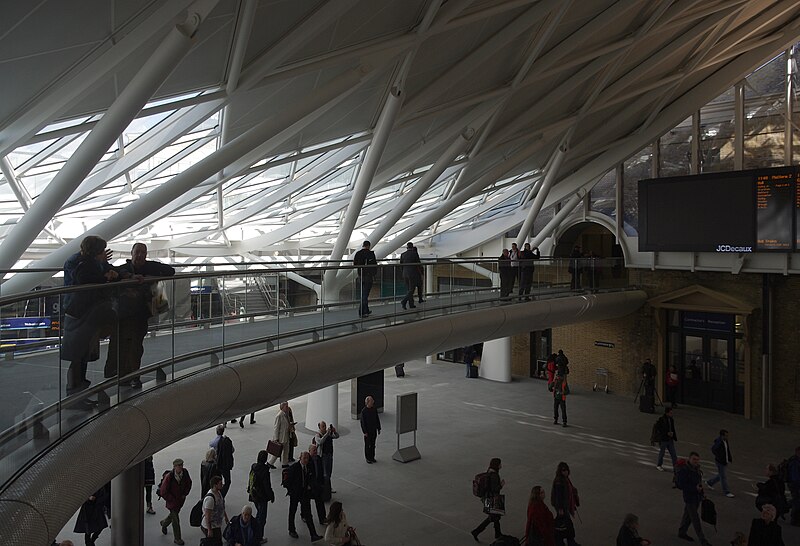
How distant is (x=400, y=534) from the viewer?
11.5 metres

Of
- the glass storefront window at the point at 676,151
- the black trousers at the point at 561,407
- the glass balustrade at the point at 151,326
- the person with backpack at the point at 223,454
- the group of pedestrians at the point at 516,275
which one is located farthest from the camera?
the glass storefront window at the point at 676,151

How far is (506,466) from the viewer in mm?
15375

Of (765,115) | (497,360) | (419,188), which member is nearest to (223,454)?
(419,188)

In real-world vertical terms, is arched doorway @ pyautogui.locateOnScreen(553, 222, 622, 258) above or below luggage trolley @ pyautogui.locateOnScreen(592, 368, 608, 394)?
above

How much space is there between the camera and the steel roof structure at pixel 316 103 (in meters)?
7.78

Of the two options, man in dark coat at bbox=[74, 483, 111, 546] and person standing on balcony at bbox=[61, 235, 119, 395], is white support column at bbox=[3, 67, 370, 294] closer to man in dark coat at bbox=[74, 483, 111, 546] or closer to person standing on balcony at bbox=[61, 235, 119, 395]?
person standing on balcony at bbox=[61, 235, 119, 395]

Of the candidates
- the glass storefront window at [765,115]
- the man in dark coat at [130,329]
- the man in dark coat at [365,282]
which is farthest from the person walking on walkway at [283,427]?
the glass storefront window at [765,115]

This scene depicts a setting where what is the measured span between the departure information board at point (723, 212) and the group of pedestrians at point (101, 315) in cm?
1842

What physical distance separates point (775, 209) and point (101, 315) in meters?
19.4

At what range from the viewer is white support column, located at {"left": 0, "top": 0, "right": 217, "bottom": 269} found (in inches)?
277

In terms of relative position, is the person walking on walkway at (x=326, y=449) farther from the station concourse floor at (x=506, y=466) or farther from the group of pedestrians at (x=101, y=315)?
the group of pedestrians at (x=101, y=315)

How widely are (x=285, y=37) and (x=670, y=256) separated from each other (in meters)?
17.7

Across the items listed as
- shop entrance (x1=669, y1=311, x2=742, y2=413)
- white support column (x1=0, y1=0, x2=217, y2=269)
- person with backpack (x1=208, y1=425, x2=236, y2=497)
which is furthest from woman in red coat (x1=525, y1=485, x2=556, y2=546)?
shop entrance (x1=669, y1=311, x2=742, y2=413)

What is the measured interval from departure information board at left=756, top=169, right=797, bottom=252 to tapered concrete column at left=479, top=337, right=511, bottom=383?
9.91m
